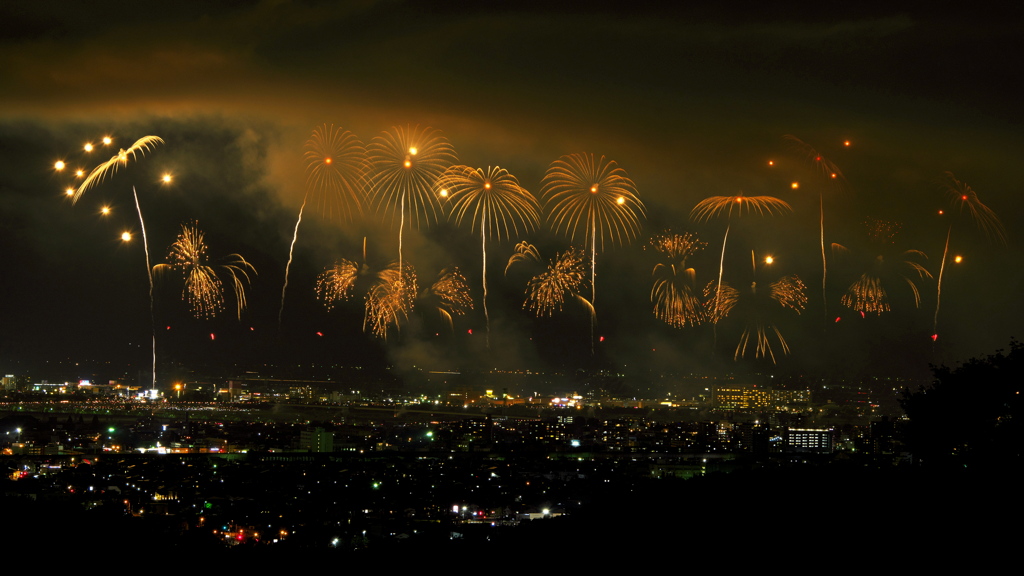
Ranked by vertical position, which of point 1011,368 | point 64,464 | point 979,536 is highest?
point 1011,368

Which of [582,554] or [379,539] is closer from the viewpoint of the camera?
[582,554]

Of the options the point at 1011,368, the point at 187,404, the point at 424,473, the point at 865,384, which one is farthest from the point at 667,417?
the point at 1011,368

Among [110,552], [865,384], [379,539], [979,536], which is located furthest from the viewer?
[865,384]

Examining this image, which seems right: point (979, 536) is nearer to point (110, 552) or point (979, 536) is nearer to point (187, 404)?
point (110, 552)

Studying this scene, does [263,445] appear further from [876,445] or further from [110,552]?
Result: [110,552]

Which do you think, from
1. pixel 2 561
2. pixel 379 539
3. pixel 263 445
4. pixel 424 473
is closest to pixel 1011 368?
pixel 379 539

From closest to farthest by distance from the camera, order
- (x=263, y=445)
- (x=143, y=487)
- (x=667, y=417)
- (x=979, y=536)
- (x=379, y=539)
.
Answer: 1. (x=979, y=536)
2. (x=379, y=539)
3. (x=143, y=487)
4. (x=263, y=445)
5. (x=667, y=417)

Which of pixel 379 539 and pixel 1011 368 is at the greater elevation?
pixel 1011 368

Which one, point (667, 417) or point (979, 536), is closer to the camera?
point (979, 536)

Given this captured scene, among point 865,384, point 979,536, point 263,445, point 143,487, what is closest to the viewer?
point 979,536
